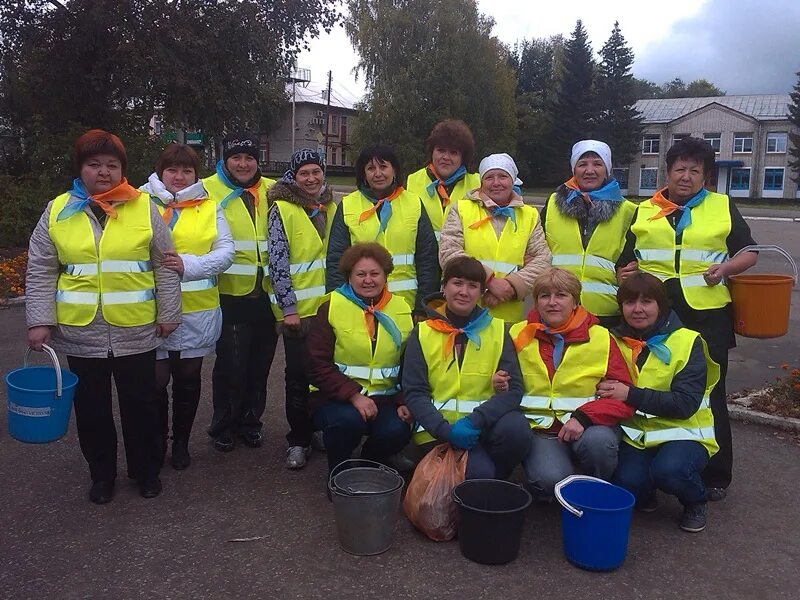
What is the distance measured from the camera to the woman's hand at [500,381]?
12.8 feet

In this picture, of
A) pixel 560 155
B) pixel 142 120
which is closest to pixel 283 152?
pixel 560 155

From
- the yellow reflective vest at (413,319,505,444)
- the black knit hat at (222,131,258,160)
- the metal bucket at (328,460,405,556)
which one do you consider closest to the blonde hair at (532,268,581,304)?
the yellow reflective vest at (413,319,505,444)

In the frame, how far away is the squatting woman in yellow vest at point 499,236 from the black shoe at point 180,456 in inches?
81.6

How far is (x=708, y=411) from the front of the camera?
4.01 m

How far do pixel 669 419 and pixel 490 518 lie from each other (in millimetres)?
1231

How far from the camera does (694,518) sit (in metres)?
3.88

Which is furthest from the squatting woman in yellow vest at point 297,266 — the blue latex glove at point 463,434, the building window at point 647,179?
the building window at point 647,179

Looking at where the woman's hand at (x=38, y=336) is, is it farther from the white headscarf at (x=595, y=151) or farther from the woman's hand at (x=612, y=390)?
the white headscarf at (x=595, y=151)

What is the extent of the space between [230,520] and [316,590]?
2.94 ft

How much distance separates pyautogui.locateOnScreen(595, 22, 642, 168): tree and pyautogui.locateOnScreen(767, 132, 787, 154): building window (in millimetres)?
11064

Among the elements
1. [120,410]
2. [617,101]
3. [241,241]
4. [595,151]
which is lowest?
[120,410]

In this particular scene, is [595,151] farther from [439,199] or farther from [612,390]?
→ [612,390]

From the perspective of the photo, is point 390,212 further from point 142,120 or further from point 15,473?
point 142,120

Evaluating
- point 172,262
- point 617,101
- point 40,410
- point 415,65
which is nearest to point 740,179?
point 617,101
